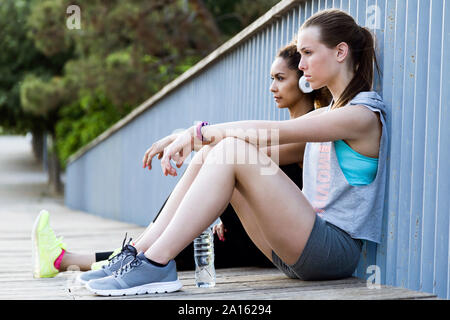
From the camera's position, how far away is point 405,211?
2283 mm

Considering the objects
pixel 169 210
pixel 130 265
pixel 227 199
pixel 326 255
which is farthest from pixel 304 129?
pixel 130 265

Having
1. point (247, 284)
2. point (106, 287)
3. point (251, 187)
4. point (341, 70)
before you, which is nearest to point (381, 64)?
point (341, 70)

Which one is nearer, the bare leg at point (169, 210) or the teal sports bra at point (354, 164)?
the teal sports bra at point (354, 164)

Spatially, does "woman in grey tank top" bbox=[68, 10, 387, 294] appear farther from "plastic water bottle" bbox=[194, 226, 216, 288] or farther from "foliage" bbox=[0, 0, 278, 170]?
"foliage" bbox=[0, 0, 278, 170]

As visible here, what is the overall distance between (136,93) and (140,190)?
198 inches

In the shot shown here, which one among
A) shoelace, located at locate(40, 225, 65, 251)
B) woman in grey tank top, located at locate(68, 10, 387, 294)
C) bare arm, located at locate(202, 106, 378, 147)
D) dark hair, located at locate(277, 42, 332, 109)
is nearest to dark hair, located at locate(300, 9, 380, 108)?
woman in grey tank top, located at locate(68, 10, 387, 294)

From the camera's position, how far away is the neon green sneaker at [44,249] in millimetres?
2934

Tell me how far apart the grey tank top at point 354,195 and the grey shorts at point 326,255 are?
0.18ft

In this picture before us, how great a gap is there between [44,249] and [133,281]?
98cm

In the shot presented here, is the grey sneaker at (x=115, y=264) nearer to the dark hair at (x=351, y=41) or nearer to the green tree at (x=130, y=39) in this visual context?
the dark hair at (x=351, y=41)

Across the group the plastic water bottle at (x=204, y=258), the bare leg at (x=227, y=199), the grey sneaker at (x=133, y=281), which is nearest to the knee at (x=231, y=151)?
the bare leg at (x=227, y=199)

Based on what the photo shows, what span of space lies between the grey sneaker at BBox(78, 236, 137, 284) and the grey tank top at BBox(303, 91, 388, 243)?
80cm

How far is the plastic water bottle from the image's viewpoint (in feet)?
8.55

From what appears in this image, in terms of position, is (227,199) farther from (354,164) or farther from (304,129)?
(354,164)
